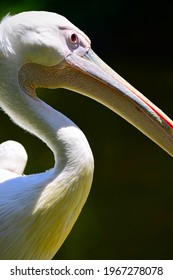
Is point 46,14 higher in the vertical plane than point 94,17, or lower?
lower

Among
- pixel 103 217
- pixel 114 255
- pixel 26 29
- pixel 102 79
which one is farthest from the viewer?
pixel 103 217

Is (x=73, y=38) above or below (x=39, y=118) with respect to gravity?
above

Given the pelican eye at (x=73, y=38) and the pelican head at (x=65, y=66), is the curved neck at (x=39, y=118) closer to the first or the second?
the pelican head at (x=65, y=66)

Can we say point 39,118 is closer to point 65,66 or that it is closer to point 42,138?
point 42,138

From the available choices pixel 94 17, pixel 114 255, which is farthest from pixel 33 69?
pixel 94 17

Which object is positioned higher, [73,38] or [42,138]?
[73,38]

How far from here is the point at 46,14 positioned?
2.43 m

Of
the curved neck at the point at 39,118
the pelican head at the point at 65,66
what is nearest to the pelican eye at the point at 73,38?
the pelican head at the point at 65,66

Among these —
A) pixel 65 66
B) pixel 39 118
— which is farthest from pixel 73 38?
pixel 39 118

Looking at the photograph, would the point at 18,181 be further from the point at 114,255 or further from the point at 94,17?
the point at 94,17

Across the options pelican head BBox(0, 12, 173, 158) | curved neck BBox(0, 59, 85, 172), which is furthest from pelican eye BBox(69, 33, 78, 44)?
curved neck BBox(0, 59, 85, 172)

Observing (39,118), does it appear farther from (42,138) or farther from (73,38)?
(73,38)

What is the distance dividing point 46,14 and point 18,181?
545 millimetres

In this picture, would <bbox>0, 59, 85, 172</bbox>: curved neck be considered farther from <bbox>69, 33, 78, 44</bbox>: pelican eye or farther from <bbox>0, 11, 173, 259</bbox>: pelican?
<bbox>69, 33, 78, 44</bbox>: pelican eye
